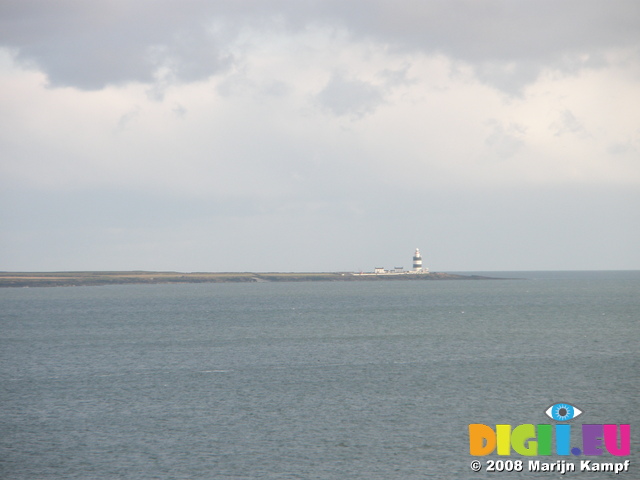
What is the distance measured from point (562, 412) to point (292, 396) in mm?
17294

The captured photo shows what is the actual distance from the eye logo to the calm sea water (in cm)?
81

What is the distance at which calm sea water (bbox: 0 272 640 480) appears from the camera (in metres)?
33.7

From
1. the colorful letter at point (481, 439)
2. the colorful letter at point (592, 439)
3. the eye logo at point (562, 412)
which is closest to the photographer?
the colorful letter at point (592, 439)

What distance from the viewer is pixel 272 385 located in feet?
169

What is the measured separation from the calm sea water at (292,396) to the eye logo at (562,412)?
811mm

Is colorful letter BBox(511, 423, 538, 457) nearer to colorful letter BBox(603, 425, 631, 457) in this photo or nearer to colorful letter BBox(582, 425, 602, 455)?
colorful letter BBox(582, 425, 602, 455)

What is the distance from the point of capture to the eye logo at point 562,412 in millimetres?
40719

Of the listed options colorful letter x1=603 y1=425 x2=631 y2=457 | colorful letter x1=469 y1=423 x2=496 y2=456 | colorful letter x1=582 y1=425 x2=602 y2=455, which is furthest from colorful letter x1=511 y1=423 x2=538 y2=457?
colorful letter x1=603 y1=425 x2=631 y2=457

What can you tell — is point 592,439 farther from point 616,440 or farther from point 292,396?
point 292,396

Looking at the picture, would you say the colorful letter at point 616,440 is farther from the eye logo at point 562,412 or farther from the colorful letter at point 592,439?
the eye logo at point 562,412

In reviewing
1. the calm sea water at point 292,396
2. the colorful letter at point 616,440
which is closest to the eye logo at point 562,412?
the calm sea water at point 292,396

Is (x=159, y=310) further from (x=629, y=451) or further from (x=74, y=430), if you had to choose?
(x=629, y=451)

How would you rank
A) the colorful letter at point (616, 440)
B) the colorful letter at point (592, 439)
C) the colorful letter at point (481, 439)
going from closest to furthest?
the colorful letter at point (616, 440), the colorful letter at point (592, 439), the colorful letter at point (481, 439)

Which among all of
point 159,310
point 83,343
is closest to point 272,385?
point 83,343
